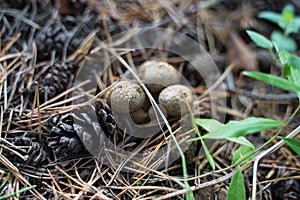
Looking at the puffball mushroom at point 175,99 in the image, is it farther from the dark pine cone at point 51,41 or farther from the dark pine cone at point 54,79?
the dark pine cone at point 51,41

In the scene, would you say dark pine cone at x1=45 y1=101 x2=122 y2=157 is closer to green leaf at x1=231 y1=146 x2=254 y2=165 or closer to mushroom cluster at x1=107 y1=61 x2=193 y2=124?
mushroom cluster at x1=107 y1=61 x2=193 y2=124

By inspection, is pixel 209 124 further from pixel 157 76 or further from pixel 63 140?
pixel 63 140

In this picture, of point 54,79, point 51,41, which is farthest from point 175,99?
point 51,41

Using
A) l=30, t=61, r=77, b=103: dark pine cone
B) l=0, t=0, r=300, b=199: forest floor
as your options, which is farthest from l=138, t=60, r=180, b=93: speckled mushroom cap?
l=30, t=61, r=77, b=103: dark pine cone

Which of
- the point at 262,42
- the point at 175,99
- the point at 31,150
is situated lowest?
the point at 31,150

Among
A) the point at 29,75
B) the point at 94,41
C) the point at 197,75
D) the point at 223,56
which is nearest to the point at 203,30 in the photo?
the point at 223,56

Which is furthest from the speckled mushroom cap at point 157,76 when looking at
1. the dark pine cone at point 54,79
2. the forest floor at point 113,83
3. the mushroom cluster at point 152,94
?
the dark pine cone at point 54,79
